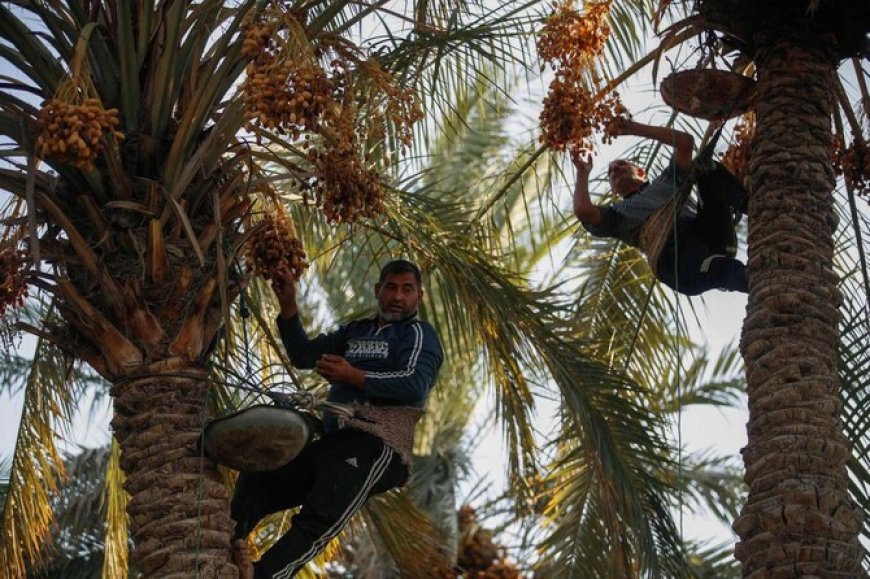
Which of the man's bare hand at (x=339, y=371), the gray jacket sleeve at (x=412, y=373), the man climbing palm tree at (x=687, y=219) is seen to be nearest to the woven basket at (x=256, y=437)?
the man's bare hand at (x=339, y=371)

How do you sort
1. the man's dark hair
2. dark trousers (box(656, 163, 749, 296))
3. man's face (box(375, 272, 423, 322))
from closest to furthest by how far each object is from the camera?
1. man's face (box(375, 272, 423, 322))
2. the man's dark hair
3. dark trousers (box(656, 163, 749, 296))

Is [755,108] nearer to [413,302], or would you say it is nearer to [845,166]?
[845,166]

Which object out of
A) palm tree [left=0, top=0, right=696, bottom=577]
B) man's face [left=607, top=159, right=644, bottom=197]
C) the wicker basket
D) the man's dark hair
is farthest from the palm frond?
the wicker basket


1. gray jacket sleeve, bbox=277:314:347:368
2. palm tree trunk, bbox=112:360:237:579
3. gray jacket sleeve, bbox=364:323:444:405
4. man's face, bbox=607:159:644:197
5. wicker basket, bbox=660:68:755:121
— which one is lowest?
palm tree trunk, bbox=112:360:237:579

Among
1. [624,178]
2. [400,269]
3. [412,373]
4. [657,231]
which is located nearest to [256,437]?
[412,373]

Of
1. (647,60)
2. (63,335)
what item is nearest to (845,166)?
(647,60)

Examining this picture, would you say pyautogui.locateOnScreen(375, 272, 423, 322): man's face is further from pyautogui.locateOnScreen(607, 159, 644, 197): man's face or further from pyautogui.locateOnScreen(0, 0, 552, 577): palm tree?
pyautogui.locateOnScreen(607, 159, 644, 197): man's face

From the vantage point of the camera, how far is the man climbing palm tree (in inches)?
308

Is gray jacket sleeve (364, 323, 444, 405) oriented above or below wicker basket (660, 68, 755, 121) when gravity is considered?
below

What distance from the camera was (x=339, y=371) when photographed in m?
6.93

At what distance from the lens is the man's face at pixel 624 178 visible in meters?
8.57

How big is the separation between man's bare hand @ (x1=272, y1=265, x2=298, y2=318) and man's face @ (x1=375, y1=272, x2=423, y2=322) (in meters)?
0.38

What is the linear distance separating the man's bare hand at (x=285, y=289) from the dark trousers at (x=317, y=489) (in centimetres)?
64

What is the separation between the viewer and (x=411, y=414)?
7.07 meters
